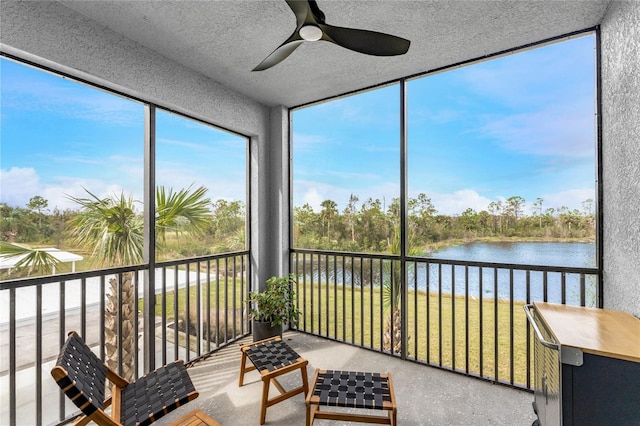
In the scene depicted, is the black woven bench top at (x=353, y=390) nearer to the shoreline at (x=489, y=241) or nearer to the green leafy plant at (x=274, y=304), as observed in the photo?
the green leafy plant at (x=274, y=304)

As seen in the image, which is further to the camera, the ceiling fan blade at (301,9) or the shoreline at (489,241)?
the shoreline at (489,241)

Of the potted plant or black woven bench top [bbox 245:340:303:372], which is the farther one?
the potted plant

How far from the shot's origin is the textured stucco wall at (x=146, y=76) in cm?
177

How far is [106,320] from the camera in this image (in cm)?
228

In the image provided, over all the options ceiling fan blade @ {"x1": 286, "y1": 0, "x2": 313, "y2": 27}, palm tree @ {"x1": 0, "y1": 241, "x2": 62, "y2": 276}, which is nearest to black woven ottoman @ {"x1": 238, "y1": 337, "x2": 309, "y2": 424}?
palm tree @ {"x1": 0, "y1": 241, "x2": 62, "y2": 276}

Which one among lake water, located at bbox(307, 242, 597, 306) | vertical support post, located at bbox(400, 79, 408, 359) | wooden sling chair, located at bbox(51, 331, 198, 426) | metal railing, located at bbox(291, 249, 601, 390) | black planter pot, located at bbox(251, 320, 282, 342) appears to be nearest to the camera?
wooden sling chair, located at bbox(51, 331, 198, 426)

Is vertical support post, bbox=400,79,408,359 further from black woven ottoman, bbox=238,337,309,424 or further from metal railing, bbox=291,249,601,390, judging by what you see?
black woven ottoman, bbox=238,337,309,424

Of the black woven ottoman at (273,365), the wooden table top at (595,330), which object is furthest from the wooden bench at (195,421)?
the wooden table top at (595,330)

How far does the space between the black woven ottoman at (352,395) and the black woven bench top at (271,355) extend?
31 centimetres

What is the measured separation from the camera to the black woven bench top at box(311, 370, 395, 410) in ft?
5.48

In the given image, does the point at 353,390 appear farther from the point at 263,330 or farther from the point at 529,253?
the point at 529,253

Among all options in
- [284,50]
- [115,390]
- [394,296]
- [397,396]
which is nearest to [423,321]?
[394,296]

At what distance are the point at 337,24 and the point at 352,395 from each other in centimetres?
251

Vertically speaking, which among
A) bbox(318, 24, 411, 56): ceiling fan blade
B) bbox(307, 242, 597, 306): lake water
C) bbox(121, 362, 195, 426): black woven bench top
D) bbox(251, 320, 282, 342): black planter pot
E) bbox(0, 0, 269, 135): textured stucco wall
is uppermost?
bbox(0, 0, 269, 135): textured stucco wall
